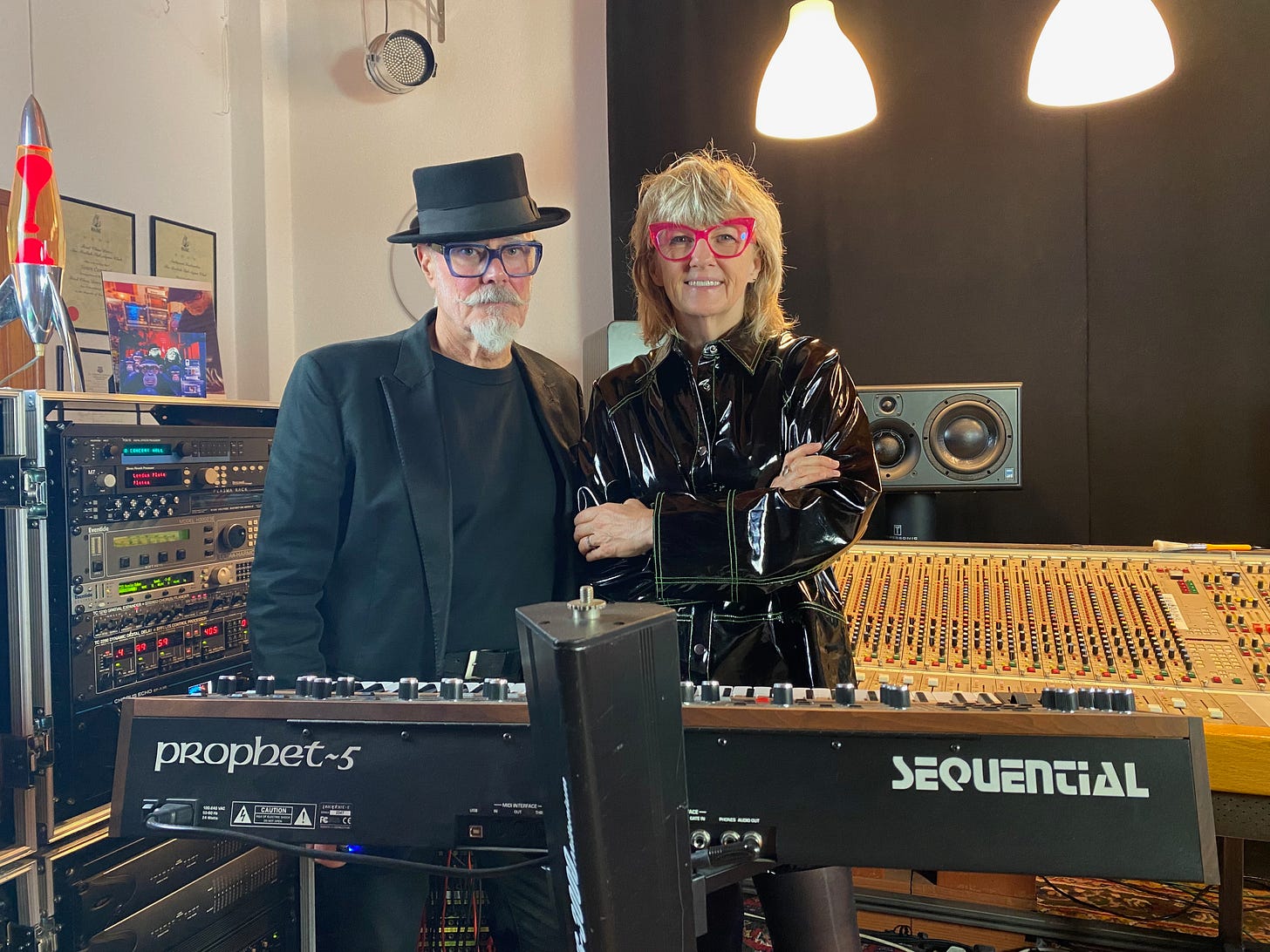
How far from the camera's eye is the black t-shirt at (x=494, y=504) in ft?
4.80

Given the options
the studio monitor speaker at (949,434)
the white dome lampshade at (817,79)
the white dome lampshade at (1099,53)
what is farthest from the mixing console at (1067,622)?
the white dome lampshade at (817,79)

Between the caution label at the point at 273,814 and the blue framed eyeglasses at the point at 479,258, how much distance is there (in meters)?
0.93

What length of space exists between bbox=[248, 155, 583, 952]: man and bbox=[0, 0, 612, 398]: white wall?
7.36 ft

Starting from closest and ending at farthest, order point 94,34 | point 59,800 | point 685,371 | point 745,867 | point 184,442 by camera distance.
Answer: point 745,867, point 685,371, point 59,800, point 184,442, point 94,34

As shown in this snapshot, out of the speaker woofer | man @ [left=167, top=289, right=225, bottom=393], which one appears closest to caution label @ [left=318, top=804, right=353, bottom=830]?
man @ [left=167, top=289, right=225, bottom=393]

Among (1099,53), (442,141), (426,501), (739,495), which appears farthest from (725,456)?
(442,141)

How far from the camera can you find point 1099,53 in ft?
7.57

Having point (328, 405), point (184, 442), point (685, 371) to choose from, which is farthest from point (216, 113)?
point (685, 371)

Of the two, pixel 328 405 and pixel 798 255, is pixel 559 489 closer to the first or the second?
pixel 328 405

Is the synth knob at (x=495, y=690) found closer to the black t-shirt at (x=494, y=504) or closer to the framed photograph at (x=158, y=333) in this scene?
the black t-shirt at (x=494, y=504)

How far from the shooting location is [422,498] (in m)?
1.44

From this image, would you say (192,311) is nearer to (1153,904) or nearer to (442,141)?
(442,141)

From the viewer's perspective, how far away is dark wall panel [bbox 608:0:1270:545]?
3025 millimetres

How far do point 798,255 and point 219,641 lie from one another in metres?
2.34
